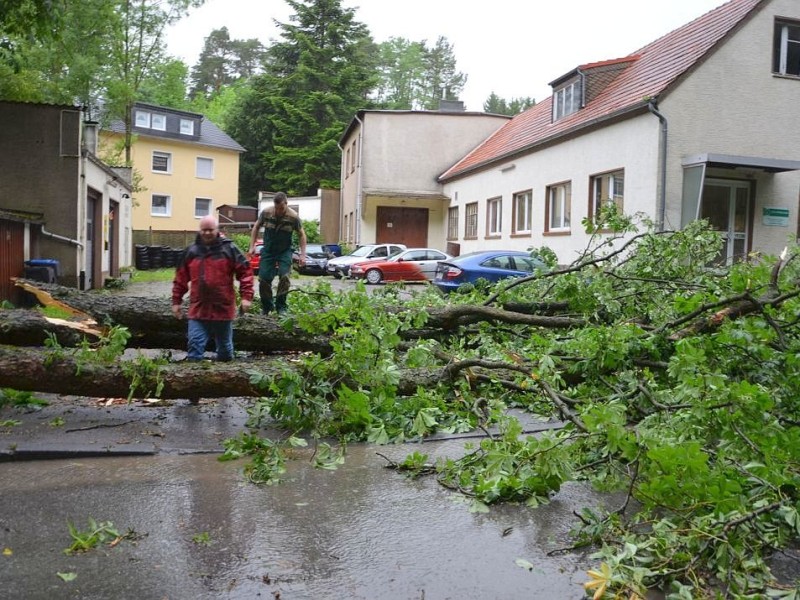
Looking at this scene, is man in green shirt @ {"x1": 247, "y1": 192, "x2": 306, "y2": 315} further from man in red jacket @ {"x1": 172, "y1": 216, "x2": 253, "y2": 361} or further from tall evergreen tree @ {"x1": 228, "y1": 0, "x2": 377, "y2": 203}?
tall evergreen tree @ {"x1": 228, "y1": 0, "x2": 377, "y2": 203}

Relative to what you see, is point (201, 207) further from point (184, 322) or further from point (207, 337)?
point (207, 337)

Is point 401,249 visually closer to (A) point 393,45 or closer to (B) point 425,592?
(B) point 425,592

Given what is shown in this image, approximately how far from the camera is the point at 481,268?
17.5 metres

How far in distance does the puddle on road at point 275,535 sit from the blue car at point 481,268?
1247cm

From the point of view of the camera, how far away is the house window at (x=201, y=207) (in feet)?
161

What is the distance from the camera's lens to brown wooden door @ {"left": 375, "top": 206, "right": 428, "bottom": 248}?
115 ft

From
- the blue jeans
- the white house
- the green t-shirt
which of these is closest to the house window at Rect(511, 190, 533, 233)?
the white house

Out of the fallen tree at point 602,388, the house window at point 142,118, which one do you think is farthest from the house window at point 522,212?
the house window at point 142,118

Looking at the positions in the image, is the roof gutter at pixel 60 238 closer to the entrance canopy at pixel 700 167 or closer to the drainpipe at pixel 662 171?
the drainpipe at pixel 662 171

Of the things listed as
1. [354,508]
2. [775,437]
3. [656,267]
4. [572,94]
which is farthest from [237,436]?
[572,94]

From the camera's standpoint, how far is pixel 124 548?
3586 millimetres

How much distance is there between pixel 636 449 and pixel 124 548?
257cm

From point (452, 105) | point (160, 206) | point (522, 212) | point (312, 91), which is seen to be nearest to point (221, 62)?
point (312, 91)

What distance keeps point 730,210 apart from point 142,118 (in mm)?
38860
